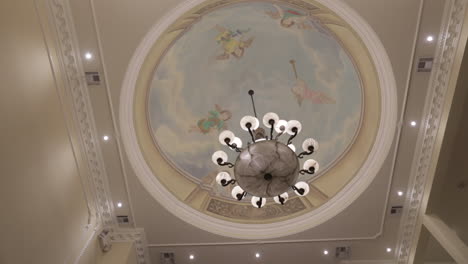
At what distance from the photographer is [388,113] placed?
7922 millimetres

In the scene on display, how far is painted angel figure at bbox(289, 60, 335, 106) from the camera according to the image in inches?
380

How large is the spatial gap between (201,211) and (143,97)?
2.89 meters

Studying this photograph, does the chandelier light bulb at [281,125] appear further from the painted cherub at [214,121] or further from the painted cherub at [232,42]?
the painted cherub at [214,121]

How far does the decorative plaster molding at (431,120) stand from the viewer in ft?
21.4

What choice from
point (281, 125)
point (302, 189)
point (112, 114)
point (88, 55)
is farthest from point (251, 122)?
point (88, 55)

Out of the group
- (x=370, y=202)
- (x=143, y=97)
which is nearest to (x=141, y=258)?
(x=143, y=97)

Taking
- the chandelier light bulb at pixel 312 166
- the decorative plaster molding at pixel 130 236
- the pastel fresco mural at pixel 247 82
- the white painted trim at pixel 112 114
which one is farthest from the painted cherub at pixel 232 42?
the decorative plaster molding at pixel 130 236

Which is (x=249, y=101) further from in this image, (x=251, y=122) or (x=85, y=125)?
(x=85, y=125)

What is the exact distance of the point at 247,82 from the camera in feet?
32.4

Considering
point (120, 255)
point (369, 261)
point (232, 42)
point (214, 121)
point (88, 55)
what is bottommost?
point (369, 261)

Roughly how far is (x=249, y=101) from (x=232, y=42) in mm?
1616

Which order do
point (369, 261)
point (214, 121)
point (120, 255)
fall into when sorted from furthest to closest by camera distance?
point (214, 121), point (369, 261), point (120, 255)

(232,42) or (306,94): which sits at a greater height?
(232,42)

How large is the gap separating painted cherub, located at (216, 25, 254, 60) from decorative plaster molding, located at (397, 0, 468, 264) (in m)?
4.03
